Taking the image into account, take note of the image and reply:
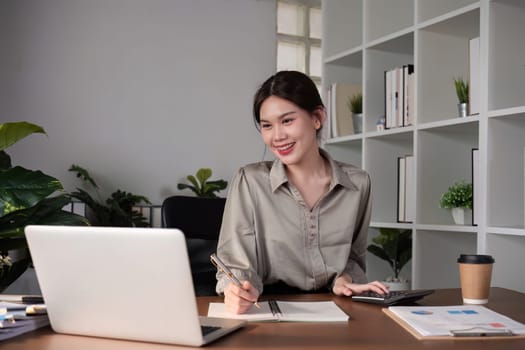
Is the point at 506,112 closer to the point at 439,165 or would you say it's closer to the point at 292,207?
the point at 439,165

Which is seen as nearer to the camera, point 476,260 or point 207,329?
point 207,329

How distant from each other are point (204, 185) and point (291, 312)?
349cm

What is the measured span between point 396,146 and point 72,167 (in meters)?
2.37

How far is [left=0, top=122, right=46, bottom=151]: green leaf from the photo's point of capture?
1983mm

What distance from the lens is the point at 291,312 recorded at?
4.23 ft

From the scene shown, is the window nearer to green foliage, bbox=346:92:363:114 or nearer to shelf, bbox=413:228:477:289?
green foliage, bbox=346:92:363:114

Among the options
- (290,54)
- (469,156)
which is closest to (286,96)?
(469,156)

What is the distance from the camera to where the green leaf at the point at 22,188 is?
1.89m

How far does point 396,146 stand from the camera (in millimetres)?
3119

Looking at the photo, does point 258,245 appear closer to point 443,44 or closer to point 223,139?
point 443,44

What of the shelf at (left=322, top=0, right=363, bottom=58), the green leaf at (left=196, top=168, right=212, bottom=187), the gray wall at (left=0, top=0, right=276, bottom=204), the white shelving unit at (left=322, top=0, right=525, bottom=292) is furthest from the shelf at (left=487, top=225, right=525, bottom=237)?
the gray wall at (left=0, top=0, right=276, bottom=204)

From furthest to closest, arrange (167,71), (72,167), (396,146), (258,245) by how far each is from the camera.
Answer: (167,71) < (72,167) < (396,146) < (258,245)

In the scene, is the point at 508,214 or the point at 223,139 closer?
the point at 508,214

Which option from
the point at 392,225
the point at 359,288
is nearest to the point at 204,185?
the point at 392,225
